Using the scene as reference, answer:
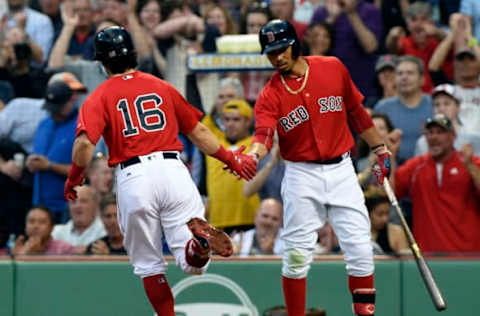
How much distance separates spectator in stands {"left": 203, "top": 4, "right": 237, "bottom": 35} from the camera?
398 inches

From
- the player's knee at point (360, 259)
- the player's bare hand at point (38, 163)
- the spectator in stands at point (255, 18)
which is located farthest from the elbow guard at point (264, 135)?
the spectator in stands at point (255, 18)

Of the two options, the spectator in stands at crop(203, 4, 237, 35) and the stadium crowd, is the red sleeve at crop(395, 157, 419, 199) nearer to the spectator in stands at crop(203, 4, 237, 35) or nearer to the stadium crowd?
the stadium crowd

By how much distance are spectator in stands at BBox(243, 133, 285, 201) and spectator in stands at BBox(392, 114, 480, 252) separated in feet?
3.88

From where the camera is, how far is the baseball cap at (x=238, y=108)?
8930 millimetres

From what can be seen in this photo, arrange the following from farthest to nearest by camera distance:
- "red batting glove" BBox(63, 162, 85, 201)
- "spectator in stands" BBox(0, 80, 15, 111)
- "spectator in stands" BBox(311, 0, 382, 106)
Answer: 1. "spectator in stands" BBox(0, 80, 15, 111)
2. "spectator in stands" BBox(311, 0, 382, 106)
3. "red batting glove" BBox(63, 162, 85, 201)

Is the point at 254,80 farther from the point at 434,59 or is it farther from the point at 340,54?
the point at 434,59

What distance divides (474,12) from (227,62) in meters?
2.56

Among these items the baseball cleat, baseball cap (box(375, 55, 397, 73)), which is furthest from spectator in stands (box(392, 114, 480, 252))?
the baseball cleat

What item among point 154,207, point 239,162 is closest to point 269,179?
Result: point 239,162

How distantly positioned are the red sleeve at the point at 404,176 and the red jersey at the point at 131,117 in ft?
9.48

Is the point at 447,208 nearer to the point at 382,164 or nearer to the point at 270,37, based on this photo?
the point at 382,164

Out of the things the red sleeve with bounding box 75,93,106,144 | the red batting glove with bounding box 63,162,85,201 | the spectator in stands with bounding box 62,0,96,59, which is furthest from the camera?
the spectator in stands with bounding box 62,0,96,59

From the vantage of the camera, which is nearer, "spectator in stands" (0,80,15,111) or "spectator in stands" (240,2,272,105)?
"spectator in stands" (240,2,272,105)

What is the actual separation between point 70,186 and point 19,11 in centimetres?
503
